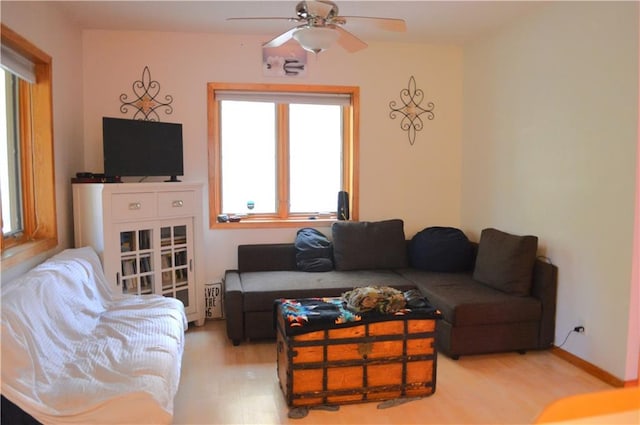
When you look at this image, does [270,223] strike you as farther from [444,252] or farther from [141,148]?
[444,252]

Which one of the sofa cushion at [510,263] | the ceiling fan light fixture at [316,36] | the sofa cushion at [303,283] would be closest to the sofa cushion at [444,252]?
the sofa cushion at [303,283]

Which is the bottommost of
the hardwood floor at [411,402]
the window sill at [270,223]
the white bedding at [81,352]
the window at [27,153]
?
the hardwood floor at [411,402]

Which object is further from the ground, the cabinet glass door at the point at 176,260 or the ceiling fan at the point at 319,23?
the ceiling fan at the point at 319,23

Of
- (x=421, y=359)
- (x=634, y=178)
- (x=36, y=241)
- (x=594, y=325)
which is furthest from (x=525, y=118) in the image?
(x=36, y=241)

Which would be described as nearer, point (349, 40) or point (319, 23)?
point (319, 23)

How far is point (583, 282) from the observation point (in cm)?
328

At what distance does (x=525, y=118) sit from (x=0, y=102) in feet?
11.8

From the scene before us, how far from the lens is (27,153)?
10.5 feet

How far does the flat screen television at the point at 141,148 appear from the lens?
12.1ft

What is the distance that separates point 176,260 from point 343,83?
6.94 feet

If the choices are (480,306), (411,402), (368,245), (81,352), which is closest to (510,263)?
(480,306)

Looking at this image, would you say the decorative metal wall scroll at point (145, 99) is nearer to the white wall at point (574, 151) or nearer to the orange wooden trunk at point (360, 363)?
the orange wooden trunk at point (360, 363)

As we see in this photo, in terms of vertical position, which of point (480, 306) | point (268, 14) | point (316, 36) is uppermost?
point (268, 14)

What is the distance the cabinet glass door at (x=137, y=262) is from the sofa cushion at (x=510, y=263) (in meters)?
2.55
